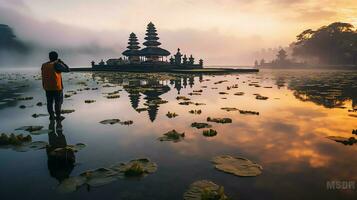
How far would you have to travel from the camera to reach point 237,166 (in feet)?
17.6

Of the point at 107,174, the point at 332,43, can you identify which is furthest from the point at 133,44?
the point at 332,43

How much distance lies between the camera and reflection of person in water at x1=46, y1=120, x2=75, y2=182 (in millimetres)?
5113

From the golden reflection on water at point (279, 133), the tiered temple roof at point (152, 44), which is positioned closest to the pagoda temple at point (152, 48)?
the tiered temple roof at point (152, 44)

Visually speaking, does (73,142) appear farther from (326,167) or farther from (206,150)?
(326,167)

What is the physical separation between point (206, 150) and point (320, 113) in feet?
24.4

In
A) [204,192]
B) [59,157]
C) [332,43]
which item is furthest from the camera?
[332,43]

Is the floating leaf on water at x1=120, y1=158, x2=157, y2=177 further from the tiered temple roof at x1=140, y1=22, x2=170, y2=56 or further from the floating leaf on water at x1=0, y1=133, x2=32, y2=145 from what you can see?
the tiered temple roof at x1=140, y1=22, x2=170, y2=56

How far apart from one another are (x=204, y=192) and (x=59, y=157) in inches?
143

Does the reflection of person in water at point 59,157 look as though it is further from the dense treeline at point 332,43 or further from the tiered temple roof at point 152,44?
the dense treeline at point 332,43

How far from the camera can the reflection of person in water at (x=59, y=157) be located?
5113mm

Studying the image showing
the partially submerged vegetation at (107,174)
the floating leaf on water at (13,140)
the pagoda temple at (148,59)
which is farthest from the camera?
the pagoda temple at (148,59)

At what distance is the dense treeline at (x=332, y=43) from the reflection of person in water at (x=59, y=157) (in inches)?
3811

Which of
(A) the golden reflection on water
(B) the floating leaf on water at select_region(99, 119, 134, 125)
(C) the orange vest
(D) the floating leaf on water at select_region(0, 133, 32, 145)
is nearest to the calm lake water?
(A) the golden reflection on water

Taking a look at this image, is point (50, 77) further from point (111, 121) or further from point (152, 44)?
point (152, 44)
